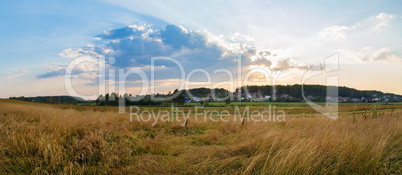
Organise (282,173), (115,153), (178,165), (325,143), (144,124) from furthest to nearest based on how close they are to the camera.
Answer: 1. (144,124)
2. (325,143)
3. (115,153)
4. (178,165)
5. (282,173)

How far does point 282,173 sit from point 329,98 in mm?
77987

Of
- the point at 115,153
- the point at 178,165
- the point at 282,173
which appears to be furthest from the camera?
the point at 115,153

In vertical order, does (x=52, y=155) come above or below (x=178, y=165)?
above

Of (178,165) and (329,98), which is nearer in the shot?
(178,165)

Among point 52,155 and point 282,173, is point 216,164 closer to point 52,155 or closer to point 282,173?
point 282,173

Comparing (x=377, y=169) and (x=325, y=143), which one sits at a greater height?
(x=325, y=143)

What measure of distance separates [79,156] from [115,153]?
628 mm

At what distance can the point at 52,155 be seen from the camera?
323cm

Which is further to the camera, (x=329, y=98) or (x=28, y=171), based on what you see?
(x=329, y=98)

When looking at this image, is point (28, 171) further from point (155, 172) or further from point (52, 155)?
point (155, 172)

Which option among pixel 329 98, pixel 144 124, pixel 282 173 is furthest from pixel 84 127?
pixel 329 98

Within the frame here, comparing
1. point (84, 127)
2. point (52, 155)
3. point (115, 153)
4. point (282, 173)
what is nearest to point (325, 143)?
point (282, 173)

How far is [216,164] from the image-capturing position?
11.5ft

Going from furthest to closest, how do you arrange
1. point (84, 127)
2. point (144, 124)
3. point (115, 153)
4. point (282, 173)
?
1. point (144, 124)
2. point (84, 127)
3. point (115, 153)
4. point (282, 173)
